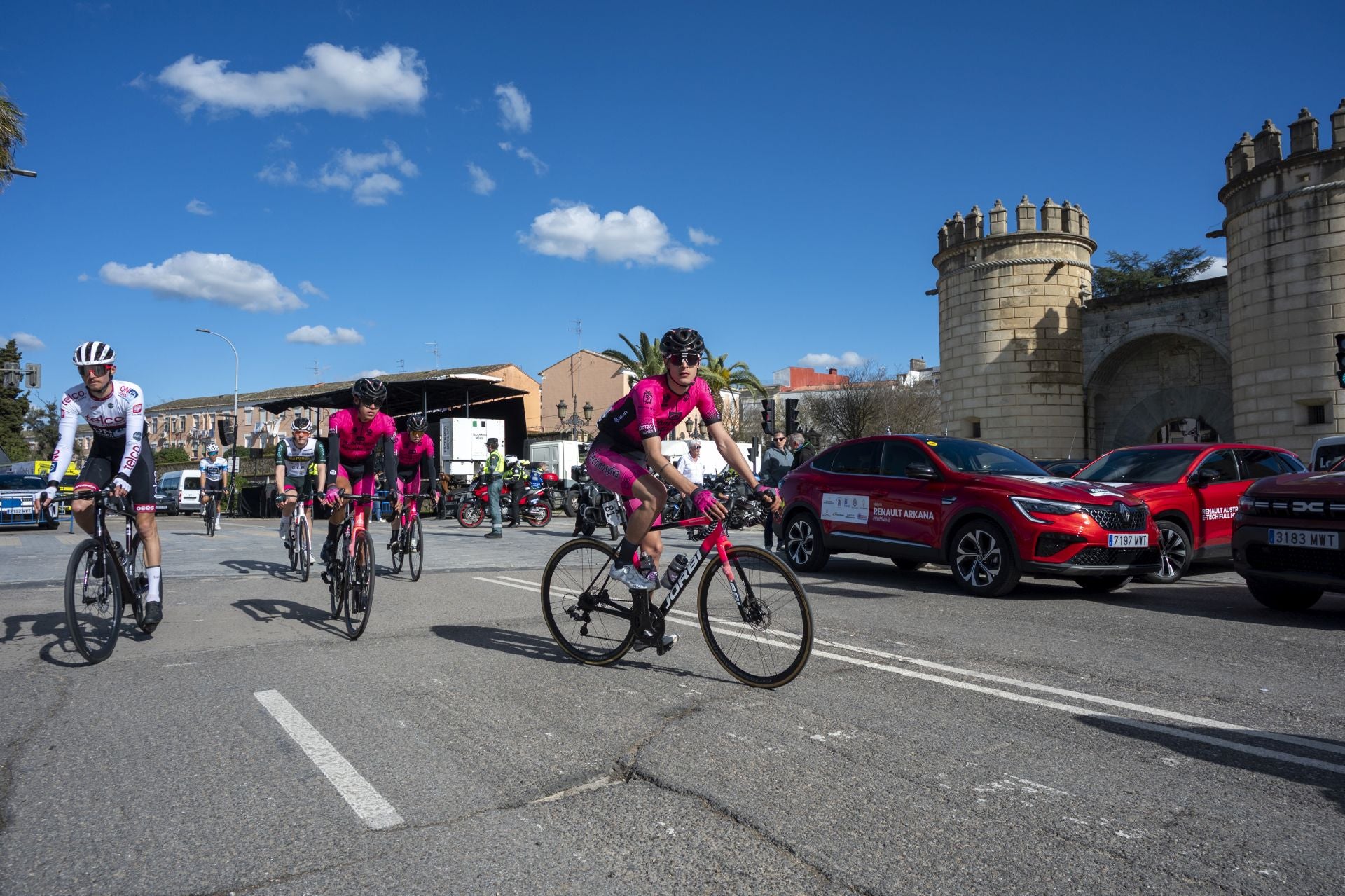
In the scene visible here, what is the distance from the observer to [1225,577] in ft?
35.6

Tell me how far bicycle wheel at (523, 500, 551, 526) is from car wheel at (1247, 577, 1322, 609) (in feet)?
53.7

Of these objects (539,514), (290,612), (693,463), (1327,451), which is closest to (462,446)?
(539,514)

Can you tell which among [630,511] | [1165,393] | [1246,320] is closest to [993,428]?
[1165,393]

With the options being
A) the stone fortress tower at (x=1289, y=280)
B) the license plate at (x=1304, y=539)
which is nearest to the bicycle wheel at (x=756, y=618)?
the license plate at (x=1304, y=539)

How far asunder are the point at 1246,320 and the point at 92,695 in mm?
28764

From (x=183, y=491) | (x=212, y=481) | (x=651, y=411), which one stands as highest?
(x=651, y=411)

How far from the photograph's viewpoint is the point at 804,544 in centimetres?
1107

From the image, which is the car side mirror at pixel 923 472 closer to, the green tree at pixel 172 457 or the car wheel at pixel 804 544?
the car wheel at pixel 804 544

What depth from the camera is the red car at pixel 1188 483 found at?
1002cm

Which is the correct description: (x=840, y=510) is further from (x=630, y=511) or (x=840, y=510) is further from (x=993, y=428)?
(x=993, y=428)

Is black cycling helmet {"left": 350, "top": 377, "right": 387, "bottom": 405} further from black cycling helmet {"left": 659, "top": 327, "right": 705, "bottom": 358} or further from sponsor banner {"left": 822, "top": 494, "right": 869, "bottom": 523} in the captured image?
sponsor banner {"left": 822, "top": 494, "right": 869, "bottom": 523}

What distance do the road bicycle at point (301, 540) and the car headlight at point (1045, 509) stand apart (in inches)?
285

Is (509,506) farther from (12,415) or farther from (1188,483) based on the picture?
(12,415)

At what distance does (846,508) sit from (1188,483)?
12.2ft
